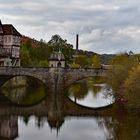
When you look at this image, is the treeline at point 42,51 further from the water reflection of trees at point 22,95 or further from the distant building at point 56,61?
the distant building at point 56,61

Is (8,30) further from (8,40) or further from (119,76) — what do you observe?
(119,76)

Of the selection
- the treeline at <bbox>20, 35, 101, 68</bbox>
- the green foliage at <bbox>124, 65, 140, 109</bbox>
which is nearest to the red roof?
the treeline at <bbox>20, 35, 101, 68</bbox>

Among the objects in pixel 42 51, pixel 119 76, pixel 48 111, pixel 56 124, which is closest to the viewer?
pixel 56 124

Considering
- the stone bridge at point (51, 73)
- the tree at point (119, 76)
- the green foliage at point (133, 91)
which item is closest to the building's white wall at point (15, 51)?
the stone bridge at point (51, 73)

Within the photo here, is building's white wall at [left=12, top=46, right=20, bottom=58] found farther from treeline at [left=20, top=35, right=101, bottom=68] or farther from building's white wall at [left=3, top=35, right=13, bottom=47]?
treeline at [left=20, top=35, right=101, bottom=68]

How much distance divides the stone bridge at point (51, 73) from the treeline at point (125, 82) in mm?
7050

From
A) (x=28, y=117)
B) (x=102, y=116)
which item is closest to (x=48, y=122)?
(x=28, y=117)

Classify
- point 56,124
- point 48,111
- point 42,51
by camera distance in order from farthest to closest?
point 42,51
point 48,111
point 56,124

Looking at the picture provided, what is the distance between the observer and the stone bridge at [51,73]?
205ft

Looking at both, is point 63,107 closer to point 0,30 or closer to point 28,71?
point 28,71

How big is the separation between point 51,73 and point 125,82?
19.6m

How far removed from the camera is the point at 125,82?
1781 inches

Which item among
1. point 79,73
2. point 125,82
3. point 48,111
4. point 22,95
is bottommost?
point 48,111

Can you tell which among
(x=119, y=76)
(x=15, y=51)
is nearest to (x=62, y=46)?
(x=15, y=51)
